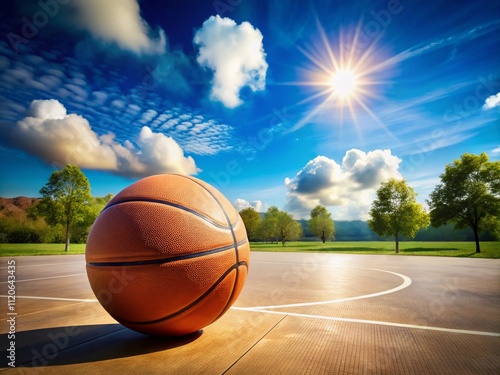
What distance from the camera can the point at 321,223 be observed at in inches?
3103

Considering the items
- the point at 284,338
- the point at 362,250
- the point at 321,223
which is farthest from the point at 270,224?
the point at 284,338

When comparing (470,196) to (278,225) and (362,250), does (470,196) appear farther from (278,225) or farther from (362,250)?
(278,225)

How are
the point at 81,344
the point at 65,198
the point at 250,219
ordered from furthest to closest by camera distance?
the point at 250,219 → the point at 65,198 → the point at 81,344

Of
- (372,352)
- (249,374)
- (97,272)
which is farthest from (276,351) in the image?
(97,272)

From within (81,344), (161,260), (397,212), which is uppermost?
(397,212)

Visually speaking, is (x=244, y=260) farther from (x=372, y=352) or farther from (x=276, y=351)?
(x=372, y=352)

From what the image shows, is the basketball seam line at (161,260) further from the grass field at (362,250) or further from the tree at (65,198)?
the tree at (65,198)

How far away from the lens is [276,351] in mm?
3340

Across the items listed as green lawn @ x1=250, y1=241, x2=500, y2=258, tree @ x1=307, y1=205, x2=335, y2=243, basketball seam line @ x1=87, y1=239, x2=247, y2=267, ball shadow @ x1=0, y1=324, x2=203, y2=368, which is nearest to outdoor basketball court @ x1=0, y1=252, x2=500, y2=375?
ball shadow @ x1=0, y1=324, x2=203, y2=368

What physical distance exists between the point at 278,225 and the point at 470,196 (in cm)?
4616

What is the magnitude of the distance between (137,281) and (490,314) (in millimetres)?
5869

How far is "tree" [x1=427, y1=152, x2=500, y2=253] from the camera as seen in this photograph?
27484 mm

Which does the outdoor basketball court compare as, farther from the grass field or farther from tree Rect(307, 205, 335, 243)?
tree Rect(307, 205, 335, 243)

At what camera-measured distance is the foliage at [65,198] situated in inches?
1152
